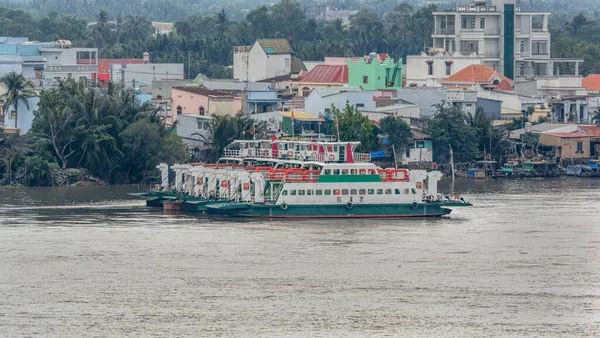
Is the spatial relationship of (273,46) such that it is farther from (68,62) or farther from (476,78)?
(476,78)

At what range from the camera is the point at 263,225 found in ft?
177

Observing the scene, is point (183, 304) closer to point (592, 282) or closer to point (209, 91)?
point (592, 282)

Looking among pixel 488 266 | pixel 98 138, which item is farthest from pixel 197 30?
pixel 488 266

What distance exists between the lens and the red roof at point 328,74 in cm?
9394

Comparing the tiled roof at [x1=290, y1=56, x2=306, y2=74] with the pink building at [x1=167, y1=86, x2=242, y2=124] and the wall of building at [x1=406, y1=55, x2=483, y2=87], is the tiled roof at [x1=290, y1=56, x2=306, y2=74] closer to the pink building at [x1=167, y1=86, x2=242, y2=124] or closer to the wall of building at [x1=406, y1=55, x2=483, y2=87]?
the wall of building at [x1=406, y1=55, x2=483, y2=87]

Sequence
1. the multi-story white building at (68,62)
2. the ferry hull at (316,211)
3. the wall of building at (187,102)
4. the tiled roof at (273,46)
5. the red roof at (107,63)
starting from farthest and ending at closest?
1. the tiled roof at (273,46)
2. the red roof at (107,63)
3. the multi-story white building at (68,62)
4. the wall of building at (187,102)
5. the ferry hull at (316,211)

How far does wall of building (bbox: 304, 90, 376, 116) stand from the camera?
269ft

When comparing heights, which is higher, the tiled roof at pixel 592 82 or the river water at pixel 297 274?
A: the tiled roof at pixel 592 82

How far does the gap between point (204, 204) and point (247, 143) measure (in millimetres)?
5639

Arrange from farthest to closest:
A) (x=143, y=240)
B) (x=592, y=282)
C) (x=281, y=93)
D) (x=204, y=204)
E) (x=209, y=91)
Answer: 1. (x=281, y=93)
2. (x=209, y=91)
3. (x=204, y=204)
4. (x=143, y=240)
5. (x=592, y=282)

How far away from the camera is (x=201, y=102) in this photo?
80688 millimetres

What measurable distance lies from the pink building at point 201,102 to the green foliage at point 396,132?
7.61m

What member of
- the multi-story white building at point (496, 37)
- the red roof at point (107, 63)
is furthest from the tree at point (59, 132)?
the multi-story white building at point (496, 37)

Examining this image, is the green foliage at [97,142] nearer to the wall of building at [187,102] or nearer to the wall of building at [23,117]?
the wall of building at [23,117]
